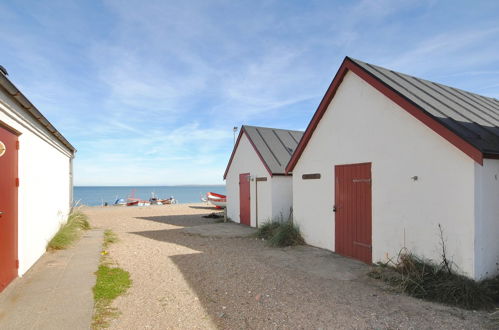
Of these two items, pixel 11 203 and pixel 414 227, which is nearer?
pixel 11 203

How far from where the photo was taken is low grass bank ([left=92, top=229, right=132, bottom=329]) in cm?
418

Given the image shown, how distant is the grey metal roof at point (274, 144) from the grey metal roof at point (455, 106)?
573 centimetres

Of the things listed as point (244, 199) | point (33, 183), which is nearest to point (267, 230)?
point (244, 199)

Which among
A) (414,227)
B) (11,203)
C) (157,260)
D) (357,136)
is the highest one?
(357,136)

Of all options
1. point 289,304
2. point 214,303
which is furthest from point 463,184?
point 214,303

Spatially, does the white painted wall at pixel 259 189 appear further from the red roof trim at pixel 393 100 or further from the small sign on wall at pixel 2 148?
the small sign on wall at pixel 2 148

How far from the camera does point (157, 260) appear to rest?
Result: 303 inches

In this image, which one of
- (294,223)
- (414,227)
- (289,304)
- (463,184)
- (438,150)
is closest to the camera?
(289,304)

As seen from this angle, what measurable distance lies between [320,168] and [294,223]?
2.24 metres

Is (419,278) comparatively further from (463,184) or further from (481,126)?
(481,126)

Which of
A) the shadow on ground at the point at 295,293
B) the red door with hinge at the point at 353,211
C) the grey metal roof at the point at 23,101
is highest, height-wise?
the grey metal roof at the point at 23,101

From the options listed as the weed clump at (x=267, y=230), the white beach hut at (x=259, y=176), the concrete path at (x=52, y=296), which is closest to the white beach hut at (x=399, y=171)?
the weed clump at (x=267, y=230)

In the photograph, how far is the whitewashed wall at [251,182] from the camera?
12.8 metres

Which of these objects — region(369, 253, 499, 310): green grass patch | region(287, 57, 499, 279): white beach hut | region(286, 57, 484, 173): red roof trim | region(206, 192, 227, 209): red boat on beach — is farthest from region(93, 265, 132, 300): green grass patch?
region(206, 192, 227, 209): red boat on beach
